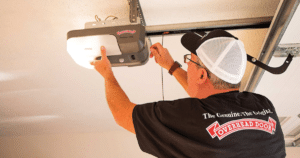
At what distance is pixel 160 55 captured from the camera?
3.83 ft

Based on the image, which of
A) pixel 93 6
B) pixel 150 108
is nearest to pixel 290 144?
pixel 150 108

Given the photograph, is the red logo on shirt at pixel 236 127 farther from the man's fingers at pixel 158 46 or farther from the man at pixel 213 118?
the man's fingers at pixel 158 46

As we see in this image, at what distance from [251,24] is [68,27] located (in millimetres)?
1045

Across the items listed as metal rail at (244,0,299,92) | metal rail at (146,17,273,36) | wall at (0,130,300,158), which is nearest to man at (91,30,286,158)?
metal rail at (146,17,273,36)

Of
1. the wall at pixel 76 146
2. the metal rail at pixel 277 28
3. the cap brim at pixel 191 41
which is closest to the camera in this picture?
the metal rail at pixel 277 28

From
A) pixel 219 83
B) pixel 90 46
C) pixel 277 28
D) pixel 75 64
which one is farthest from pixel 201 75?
pixel 75 64

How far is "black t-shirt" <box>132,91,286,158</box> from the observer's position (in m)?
0.69

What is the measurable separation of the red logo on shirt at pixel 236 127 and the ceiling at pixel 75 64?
527mm

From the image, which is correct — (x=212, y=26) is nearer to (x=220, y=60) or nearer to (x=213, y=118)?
Answer: (x=220, y=60)

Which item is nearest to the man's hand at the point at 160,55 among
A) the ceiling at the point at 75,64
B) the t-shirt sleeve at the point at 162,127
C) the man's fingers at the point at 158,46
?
the man's fingers at the point at 158,46

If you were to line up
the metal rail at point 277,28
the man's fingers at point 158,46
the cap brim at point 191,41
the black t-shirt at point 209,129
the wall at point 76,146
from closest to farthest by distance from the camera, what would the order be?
the black t-shirt at point 209,129, the metal rail at point 277,28, the cap brim at point 191,41, the man's fingers at point 158,46, the wall at point 76,146

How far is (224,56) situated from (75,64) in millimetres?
1065

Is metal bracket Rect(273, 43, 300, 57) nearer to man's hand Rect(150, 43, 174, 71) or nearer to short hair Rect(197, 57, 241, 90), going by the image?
short hair Rect(197, 57, 241, 90)

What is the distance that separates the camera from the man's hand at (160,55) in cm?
113
